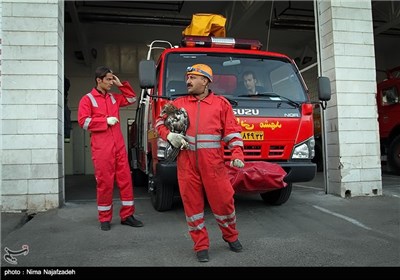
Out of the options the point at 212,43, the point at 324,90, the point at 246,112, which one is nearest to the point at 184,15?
the point at 212,43

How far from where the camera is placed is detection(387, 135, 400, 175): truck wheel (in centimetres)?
1009

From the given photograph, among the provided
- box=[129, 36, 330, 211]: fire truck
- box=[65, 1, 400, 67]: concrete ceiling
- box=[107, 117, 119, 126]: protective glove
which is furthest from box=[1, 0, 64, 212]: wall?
box=[65, 1, 400, 67]: concrete ceiling

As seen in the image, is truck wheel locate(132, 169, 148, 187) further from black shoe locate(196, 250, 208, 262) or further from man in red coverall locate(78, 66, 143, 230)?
black shoe locate(196, 250, 208, 262)

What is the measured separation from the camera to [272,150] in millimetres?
4531

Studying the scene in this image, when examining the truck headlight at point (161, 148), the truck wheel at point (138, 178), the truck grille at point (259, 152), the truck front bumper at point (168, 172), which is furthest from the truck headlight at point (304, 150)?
the truck wheel at point (138, 178)

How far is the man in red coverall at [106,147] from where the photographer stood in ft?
13.8

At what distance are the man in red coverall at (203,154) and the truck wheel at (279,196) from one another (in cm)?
237

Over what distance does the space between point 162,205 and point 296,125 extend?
81.6 inches

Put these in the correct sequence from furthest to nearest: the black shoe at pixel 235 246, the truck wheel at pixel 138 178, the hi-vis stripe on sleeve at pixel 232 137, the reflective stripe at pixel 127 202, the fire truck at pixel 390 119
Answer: the fire truck at pixel 390 119 → the truck wheel at pixel 138 178 → the reflective stripe at pixel 127 202 → the black shoe at pixel 235 246 → the hi-vis stripe on sleeve at pixel 232 137

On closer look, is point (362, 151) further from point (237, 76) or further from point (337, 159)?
point (237, 76)

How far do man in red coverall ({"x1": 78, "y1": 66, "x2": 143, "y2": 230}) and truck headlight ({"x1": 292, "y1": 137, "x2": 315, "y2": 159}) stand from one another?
2028 millimetres

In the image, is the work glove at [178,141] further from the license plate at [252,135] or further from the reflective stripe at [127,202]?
the reflective stripe at [127,202]
